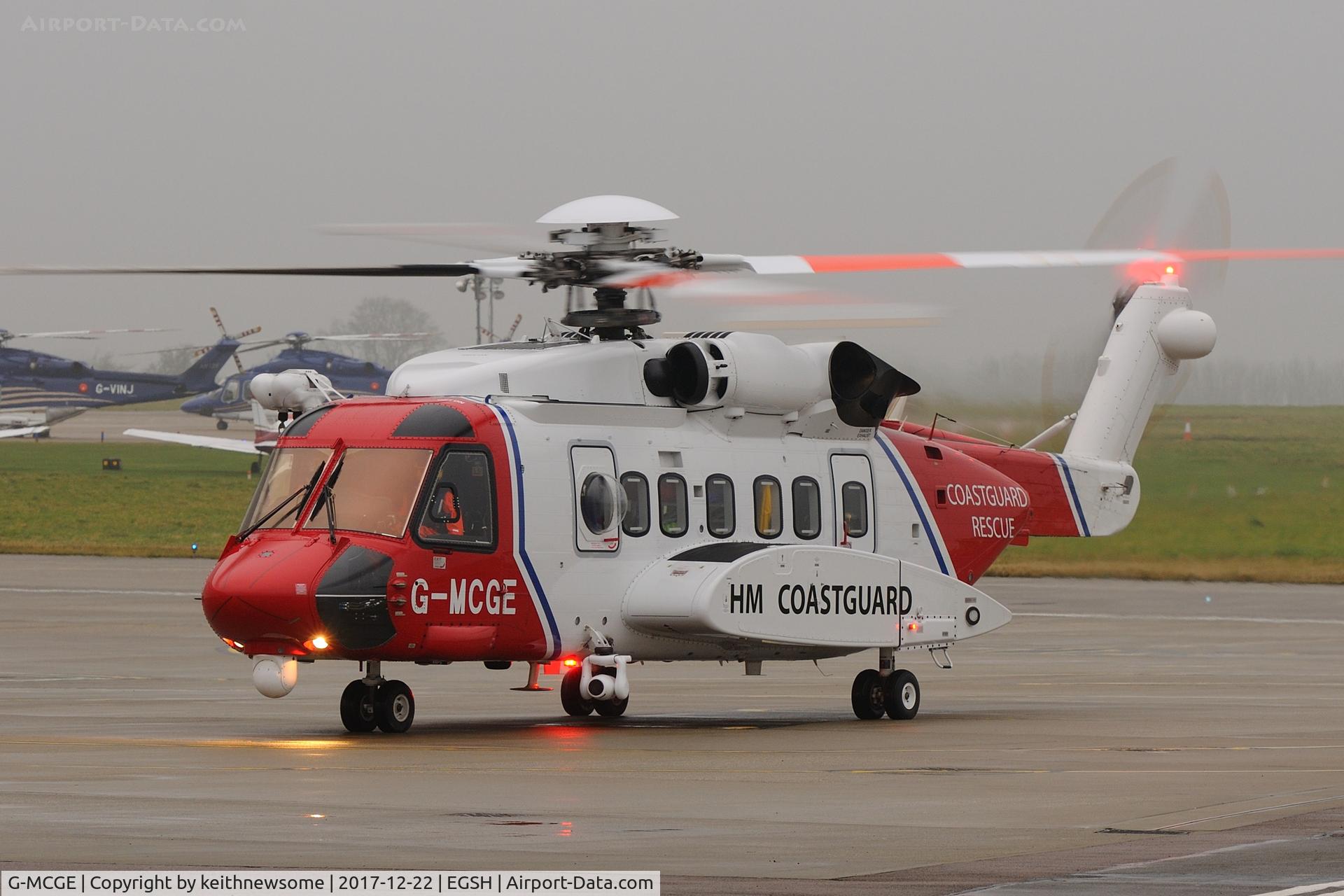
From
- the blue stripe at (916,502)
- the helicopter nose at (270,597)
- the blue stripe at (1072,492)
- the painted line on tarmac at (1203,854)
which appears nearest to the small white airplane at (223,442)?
the blue stripe at (1072,492)

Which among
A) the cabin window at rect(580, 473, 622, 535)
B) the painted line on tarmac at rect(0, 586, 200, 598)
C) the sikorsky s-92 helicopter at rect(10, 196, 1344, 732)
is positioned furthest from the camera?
the painted line on tarmac at rect(0, 586, 200, 598)

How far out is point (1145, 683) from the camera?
2506 centimetres

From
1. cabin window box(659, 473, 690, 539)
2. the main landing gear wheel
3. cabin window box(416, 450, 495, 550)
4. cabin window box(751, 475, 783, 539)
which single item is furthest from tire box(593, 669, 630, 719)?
cabin window box(416, 450, 495, 550)

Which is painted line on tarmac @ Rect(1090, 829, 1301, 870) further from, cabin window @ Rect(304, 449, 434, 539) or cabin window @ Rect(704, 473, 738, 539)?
cabin window @ Rect(704, 473, 738, 539)

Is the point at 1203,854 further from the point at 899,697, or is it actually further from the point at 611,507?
the point at 899,697

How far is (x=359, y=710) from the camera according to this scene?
1803cm

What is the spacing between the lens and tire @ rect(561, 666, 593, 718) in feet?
65.4

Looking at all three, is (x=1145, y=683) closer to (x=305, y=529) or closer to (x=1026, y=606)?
(x=305, y=529)

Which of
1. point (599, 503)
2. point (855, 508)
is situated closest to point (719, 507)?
point (599, 503)

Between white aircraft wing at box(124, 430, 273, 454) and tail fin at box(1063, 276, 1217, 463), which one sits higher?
tail fin at box(1063, 276, 1217, 463)

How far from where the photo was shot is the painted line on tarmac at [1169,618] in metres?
37.8

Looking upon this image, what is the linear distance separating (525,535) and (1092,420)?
8.56 m

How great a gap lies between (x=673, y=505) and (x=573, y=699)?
230 cm

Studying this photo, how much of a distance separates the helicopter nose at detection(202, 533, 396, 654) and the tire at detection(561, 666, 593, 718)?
3147mm
